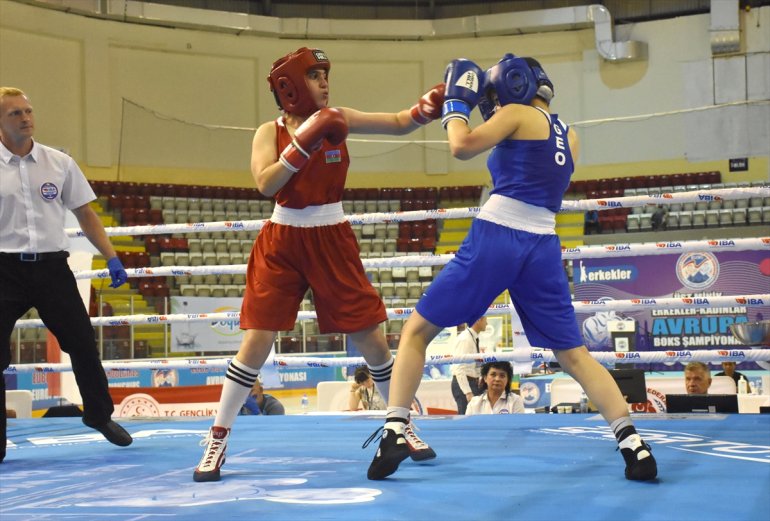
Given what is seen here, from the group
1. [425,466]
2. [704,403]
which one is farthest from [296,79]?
[704,403]

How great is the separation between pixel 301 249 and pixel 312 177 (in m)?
0.23

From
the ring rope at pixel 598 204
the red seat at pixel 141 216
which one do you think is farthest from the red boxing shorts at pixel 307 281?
the red seat at pixel 141 216

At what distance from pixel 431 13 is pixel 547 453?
16.1m

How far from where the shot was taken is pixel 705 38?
640 inches

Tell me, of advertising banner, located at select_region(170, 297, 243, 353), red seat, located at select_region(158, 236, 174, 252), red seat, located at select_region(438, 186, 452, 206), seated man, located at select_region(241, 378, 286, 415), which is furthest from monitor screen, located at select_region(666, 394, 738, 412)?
red seat, located at select_region(438, 186, 452, 206)

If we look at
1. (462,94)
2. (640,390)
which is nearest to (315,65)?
(462,94)

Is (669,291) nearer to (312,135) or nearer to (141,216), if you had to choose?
(312,135)

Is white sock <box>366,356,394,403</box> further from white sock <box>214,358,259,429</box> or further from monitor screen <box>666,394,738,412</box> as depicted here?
monitor screen <box>666,394,738,412</box>

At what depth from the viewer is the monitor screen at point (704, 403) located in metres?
3.78

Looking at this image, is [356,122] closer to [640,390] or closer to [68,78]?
[640,390]

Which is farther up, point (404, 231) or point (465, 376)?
point (404, 231)

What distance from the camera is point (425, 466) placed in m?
2.67

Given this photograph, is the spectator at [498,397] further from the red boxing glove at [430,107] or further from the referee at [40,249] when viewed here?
the red boxing glove at [430,107]

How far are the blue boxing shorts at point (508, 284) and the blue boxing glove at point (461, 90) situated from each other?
13.2 inches
